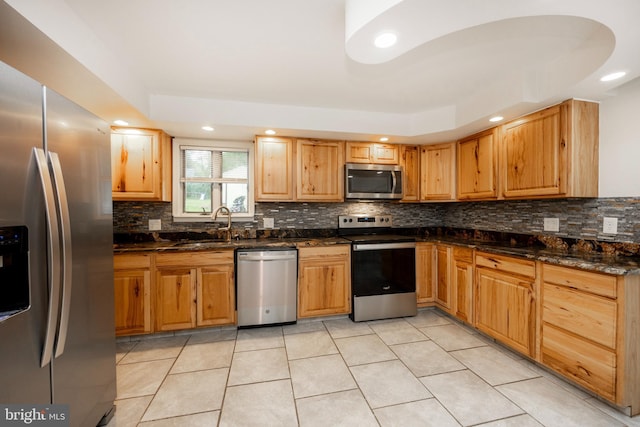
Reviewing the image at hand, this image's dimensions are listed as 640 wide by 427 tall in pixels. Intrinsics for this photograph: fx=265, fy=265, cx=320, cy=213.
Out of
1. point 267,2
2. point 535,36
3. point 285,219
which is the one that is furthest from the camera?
point 285,219

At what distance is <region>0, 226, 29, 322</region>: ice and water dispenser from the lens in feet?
3.05

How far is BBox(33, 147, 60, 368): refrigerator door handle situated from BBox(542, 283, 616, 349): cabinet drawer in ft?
9.53

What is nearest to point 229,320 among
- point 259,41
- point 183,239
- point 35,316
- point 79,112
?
point 183,239

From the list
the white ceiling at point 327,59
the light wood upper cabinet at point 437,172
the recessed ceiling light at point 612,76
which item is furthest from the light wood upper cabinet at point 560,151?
the light wood upper cabinet at point 437,172

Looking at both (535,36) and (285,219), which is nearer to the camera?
(535,36)

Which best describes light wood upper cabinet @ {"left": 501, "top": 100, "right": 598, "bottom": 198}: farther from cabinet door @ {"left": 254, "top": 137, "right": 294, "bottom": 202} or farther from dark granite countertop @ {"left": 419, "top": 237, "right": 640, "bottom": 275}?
cabinet door @ {"left": 254, "top": 137, "right": 294, "bottom": 202}

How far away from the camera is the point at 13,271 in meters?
0.96

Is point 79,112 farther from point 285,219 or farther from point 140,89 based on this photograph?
point 285,219

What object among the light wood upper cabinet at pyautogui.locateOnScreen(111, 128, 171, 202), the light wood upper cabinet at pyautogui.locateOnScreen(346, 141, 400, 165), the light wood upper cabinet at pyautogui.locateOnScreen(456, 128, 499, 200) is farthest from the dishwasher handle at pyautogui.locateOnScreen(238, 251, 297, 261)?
the light wood upper cabinet at pyautogui.locateOnScreen(456, 128, 499, 200)

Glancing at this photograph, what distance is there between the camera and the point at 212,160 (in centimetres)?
330

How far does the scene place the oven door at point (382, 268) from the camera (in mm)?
2990

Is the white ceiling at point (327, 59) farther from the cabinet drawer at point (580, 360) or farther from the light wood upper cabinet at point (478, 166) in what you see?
the cabinet drawer at point (580, 360)

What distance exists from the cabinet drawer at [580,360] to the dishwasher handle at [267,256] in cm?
223

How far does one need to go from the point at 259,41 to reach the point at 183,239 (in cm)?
234
